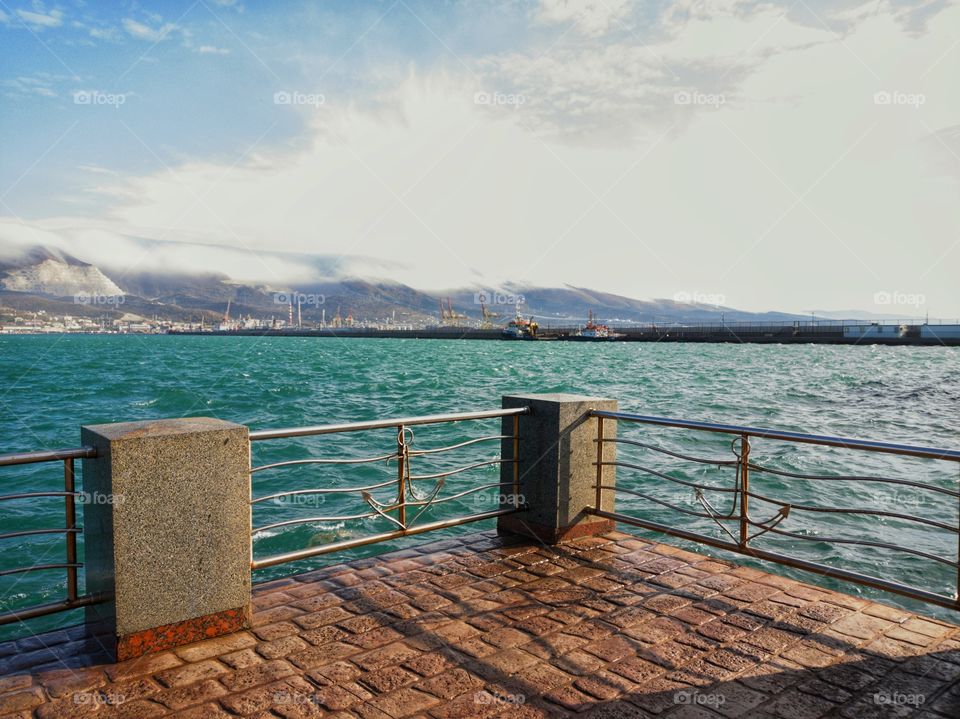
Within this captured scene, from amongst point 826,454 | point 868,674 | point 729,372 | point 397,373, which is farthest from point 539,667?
point 729,372

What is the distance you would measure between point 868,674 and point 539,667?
6.68 ft

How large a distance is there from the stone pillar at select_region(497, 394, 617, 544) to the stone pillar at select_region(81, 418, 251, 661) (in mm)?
3003

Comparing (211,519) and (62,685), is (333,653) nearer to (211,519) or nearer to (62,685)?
(211,519)

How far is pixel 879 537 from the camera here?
14008mm

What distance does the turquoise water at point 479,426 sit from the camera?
43.8 feet

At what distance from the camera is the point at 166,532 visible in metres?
4.39

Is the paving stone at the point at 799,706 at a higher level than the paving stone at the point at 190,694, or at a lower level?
higher
